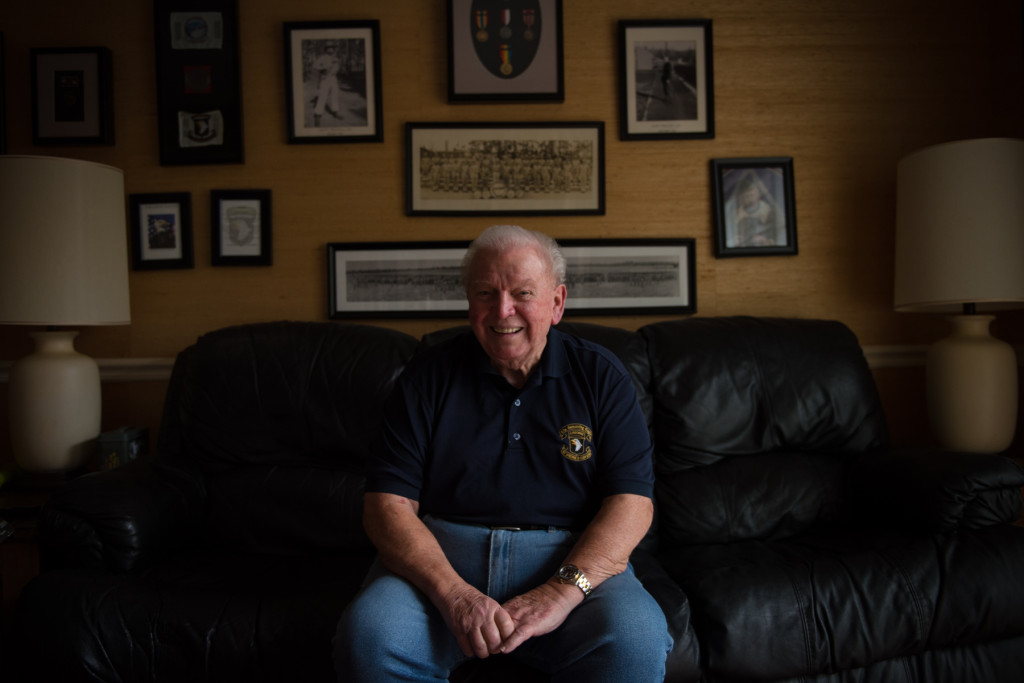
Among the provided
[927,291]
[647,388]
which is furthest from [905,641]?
[927,291]

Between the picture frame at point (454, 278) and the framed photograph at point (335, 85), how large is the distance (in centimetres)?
46

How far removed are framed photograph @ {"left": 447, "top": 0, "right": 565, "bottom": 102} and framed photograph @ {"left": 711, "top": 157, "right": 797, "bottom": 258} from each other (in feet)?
2.48

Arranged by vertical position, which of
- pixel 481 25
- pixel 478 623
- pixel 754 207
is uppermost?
pixel 481 25

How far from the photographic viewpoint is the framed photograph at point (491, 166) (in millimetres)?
2400

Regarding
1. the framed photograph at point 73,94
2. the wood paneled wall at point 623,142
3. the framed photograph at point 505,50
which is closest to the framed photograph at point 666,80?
the wood paneled wall at point 623,142

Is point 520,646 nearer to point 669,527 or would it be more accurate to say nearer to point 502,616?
point 502,616

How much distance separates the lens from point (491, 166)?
7.88ft

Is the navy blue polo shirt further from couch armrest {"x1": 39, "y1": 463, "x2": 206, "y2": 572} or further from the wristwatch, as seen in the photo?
couch armrest {"x1": 39, "y1": 463, "x2": 206, "y2": 572}

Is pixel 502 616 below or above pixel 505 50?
below

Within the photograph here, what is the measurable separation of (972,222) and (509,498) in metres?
1.87

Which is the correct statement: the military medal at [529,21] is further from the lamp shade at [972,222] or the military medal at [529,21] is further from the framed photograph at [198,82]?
the lamp shade at [972,222]

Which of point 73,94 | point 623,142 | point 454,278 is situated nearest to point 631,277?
point 623,142

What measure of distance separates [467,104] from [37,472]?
2.03m

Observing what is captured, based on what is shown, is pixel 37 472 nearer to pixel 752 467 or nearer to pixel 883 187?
pixel 752 467
